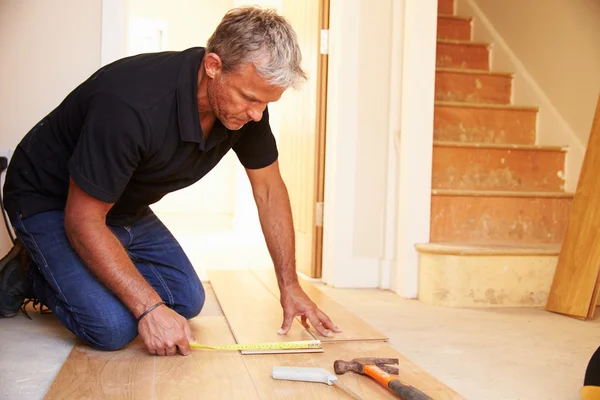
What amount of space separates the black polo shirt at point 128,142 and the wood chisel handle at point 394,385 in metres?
0.72

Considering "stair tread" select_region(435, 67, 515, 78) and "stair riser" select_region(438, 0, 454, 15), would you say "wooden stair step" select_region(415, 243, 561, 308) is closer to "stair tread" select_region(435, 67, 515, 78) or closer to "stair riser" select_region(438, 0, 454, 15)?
"stair tread" select_region(435, 67, 515, 78)

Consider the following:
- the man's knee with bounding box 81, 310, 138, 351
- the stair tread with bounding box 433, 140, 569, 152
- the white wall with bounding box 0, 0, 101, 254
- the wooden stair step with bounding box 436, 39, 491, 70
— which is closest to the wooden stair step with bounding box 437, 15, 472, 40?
the wooden stair step with bounding box 436, 39, 491, 70

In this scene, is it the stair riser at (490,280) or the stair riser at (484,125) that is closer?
the stair riser at (490,280)

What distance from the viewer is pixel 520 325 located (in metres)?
2.50

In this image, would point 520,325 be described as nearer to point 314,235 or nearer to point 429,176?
point 429,176

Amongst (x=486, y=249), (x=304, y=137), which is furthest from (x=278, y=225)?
(x=304, y=137)

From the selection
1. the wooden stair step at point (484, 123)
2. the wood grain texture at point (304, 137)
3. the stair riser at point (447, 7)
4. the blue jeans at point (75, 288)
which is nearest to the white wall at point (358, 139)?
the wood grain texture at point (304, 137)

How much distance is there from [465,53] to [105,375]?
3.70m

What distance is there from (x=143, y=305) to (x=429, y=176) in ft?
6.00

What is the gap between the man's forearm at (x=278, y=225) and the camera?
2018mm

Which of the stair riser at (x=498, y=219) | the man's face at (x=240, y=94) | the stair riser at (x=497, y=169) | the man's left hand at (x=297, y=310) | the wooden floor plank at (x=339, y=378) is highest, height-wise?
the man's face at (x=240, y=94)

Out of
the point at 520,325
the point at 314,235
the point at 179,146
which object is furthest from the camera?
the point at 314,235

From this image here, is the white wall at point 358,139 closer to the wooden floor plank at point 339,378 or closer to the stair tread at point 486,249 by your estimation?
the stair tread at point 486,249

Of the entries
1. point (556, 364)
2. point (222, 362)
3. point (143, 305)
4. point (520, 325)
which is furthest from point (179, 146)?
point (520, 325)
